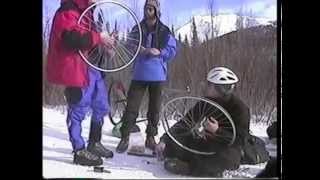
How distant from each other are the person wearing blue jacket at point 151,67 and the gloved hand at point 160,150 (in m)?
0.05

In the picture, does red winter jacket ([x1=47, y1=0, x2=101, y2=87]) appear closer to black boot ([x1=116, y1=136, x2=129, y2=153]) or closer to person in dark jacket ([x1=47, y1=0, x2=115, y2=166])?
person in dark jacket ([x1=47, y1=0, x2=115, y2=166])

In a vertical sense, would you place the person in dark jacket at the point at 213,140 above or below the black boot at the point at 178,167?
above

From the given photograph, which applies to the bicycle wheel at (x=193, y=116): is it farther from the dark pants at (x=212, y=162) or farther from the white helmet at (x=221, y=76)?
the white helmet at (x=221, y=76)


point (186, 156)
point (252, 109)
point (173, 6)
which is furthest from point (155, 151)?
point (173, 6)

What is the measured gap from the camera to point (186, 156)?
6.62 meters

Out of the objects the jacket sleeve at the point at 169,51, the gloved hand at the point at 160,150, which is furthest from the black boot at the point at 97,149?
the jacket sleeve at the point at 169,51

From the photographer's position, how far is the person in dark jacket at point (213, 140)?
21.7ft

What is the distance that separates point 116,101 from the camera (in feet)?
21.8

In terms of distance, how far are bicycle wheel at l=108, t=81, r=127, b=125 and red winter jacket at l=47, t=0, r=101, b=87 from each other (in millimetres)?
318

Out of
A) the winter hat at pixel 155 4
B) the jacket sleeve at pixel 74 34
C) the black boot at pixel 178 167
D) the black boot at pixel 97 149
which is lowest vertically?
the black boot at pixel 178 167

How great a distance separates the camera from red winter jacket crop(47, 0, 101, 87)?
6602 mm

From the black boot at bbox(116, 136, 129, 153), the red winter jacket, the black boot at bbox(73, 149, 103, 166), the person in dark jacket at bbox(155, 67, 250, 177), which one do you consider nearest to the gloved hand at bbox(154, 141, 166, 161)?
the person in dark jacket at bbox(155, 67, 250, 177)
